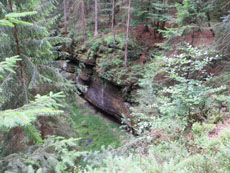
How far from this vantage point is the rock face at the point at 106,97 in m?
12.5

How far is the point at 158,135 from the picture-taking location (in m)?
4.64

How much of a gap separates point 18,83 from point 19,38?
147cm

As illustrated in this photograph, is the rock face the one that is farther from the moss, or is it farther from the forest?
the moss

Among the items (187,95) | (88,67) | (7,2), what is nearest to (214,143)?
(187,95)

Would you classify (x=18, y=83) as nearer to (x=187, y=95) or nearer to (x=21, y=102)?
(x=21, y=102)

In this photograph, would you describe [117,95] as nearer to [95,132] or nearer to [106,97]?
[106,97]

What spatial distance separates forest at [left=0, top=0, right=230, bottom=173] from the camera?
2391mm

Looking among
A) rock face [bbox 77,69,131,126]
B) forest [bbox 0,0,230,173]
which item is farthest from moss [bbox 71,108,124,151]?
rock face [bbox 77,69,131,126]

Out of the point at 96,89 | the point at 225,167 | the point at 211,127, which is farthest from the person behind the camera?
the point at 96,89

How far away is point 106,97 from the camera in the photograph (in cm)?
1387

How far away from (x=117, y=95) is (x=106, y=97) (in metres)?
1.59

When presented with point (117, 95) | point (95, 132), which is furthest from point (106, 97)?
point (95, 132)

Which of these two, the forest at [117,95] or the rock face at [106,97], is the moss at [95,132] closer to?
the forest at [117,95]

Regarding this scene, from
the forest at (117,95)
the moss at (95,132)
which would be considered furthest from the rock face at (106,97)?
the moss at (95,132)
